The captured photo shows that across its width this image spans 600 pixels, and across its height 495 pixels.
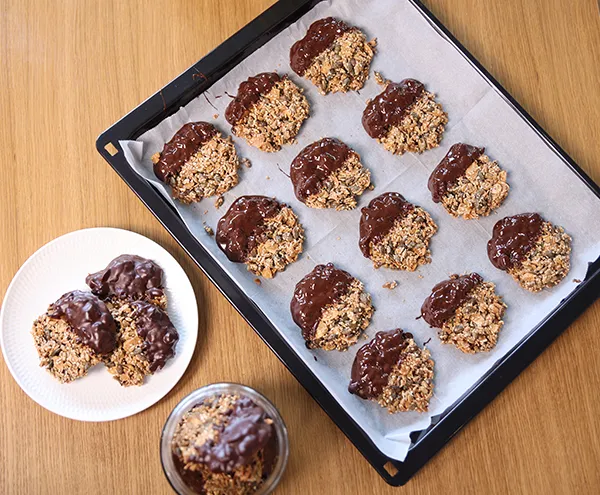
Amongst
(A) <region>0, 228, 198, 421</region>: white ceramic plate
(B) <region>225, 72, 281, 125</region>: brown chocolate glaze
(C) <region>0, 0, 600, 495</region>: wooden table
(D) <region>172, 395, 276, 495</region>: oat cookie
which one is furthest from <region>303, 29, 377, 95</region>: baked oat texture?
(D) <region>172, 395, 276, 495</region>: oat cookie

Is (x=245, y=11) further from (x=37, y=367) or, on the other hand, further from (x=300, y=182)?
(x=37, y=367)

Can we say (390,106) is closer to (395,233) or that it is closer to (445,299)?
(395,233)

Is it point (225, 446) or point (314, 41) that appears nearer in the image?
point (225, 446)

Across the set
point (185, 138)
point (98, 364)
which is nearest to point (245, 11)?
point (185, 138)

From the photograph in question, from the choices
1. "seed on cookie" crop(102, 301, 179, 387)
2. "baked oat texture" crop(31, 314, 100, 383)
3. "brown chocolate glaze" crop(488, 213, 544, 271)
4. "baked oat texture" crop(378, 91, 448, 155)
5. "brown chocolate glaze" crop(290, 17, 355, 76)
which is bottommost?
"brown chocolate glaze" crop(488, 213, 544, 271)

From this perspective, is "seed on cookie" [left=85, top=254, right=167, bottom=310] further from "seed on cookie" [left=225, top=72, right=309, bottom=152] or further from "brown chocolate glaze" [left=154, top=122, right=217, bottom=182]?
"seed on cookie" [left=225, top=72, right=309, bottom=152]

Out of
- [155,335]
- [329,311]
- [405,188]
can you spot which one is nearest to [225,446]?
[155,335]
